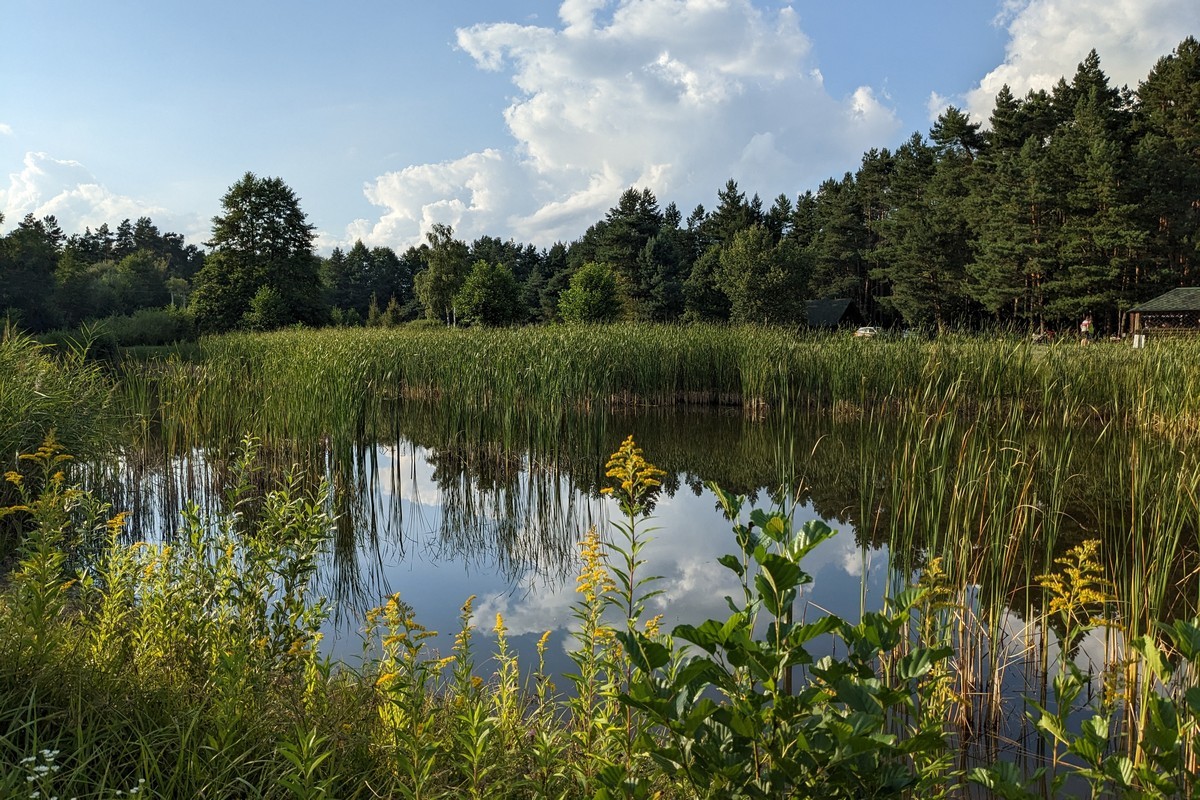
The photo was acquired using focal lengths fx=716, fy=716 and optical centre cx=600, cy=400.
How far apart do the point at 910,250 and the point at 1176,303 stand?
49.9 ft

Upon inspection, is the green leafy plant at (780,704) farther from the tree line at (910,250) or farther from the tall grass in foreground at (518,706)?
the tree line at (910,250)

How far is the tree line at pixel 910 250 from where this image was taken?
2795 cm

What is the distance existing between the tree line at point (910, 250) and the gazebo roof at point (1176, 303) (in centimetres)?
390

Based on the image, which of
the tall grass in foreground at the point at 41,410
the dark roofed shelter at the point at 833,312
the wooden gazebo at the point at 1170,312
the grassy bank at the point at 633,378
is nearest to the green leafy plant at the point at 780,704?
the grassy bank at the point at 633,378

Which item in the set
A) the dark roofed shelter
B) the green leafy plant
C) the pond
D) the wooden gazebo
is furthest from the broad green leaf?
the dark roofed shelter

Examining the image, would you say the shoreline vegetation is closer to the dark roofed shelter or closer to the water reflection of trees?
the water reflection of trees

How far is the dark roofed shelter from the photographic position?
37.1 metres

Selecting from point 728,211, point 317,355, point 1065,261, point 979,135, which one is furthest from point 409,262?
point 317,355

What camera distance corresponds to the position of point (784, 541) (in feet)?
4.49

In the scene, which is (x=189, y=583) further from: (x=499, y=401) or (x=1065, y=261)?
(x=1065, y=261)

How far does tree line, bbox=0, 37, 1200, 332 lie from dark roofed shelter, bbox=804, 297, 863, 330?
2.23 meters

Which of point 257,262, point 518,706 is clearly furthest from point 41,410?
point 257,262

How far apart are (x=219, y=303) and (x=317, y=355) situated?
26.8 metres

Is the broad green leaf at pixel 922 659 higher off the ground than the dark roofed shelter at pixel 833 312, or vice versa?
the dark roofed shelter at pixel 833 312
